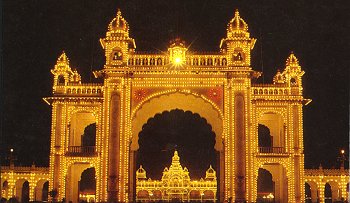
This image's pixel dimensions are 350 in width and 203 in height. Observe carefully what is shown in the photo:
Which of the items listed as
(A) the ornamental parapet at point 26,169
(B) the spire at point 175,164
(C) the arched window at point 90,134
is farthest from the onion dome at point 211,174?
(A) the ornamental parapet at point 26,169

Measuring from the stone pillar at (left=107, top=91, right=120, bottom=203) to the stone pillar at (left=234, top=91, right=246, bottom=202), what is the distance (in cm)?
707

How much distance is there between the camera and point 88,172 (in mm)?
48812

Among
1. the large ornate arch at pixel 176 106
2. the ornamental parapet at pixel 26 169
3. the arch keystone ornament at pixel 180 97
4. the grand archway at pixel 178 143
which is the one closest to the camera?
the arch keystone ornament at pixel 180 97

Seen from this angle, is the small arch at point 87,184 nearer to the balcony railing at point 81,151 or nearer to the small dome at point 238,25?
the balcony railing at point 81,151

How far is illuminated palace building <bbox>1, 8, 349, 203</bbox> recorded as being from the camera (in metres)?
35.8

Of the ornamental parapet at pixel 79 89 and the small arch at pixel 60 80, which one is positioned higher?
the small arch at pixel 60 80

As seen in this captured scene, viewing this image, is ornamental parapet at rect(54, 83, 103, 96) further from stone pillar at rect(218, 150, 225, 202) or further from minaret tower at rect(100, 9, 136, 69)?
stone pillar at rect(218, 150, 225, 202)

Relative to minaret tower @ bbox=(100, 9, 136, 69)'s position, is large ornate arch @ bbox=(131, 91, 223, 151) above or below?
below

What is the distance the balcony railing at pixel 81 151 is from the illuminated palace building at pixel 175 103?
0.06m

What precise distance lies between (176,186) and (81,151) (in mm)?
13222

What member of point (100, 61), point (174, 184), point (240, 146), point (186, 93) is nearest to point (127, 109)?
point (186, 93)

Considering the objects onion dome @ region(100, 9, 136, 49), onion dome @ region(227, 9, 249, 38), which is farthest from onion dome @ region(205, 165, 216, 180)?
onion dome @ region(100, 9, 136, 49)

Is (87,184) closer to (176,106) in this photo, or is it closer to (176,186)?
(176,186)

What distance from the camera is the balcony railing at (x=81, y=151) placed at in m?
36.3
